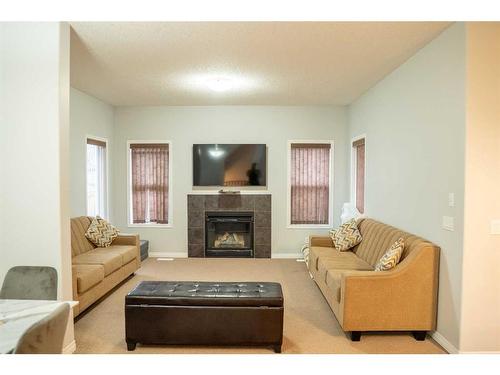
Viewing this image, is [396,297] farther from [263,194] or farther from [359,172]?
[263,194]

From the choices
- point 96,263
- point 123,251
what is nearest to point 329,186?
point 123,251

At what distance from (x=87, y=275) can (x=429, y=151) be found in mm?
3719

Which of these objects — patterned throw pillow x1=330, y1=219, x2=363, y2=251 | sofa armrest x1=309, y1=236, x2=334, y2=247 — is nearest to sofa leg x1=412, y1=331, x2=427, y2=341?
patterned throw pillow x1=330, y1=219, x2=363, y2=251

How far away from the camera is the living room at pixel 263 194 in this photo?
2.78m

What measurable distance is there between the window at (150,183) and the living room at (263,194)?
1.46 ft

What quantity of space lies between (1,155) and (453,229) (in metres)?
3.70

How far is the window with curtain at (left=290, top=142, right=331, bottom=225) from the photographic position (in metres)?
6.68

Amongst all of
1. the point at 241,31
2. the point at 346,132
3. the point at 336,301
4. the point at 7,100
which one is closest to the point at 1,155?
the point at 7,100

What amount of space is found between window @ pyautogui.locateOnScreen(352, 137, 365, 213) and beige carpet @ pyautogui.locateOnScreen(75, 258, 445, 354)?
1.58 meters

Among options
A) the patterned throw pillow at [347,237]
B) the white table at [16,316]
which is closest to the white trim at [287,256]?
the patterned throw pillow at [347,237]

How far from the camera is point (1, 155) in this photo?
2.76 m

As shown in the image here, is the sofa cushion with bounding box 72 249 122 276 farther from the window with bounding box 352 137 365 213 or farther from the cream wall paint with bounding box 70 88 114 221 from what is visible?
the window with bounding box 352 137 365 213

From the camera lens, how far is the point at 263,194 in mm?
6586
